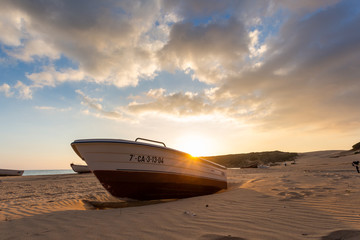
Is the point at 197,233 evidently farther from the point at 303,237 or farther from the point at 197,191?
the point at 197,191

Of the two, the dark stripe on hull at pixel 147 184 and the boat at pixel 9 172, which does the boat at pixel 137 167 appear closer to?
the dark stripe on hull at pixel 147 184

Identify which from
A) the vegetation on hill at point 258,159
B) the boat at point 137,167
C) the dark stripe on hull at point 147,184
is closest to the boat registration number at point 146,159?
the boat at point 137,167

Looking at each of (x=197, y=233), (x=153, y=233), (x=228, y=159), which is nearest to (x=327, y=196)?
(x=197, y=233)

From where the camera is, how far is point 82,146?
16.2 feet

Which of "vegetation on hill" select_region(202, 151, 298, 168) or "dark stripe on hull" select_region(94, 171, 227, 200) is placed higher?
"vegetation on hill" select_region(202, 151, 298, 168)

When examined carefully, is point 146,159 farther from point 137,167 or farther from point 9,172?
point 9,172

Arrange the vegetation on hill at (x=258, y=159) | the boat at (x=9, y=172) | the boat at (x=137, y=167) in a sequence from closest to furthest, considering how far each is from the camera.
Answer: the boat at (x=137, y=167) < the boat at (x=9, y=172) < the vegetation on hill at (x=258, y=159)

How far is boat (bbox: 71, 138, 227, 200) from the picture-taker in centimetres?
498

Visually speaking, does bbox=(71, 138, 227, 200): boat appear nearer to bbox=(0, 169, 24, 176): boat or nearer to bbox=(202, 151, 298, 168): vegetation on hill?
bbox=(0, 169, 24, 176): boat

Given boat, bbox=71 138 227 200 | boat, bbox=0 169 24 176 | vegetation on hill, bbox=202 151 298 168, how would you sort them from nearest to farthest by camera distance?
1. boat, bbox=71 138 227 200
2. boat, bbox=0 169 24 176
3. vegetation on hill, bbox=202 151 298 168

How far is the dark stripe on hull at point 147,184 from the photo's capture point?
16.6 ft

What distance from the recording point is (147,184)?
5336mm

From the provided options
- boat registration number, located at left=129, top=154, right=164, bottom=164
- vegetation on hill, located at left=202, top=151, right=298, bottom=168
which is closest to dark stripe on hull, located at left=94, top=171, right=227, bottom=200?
boat registration number, located at left=129, top=154, right=164, bottom=164

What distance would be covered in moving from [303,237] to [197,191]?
14.8 feet
